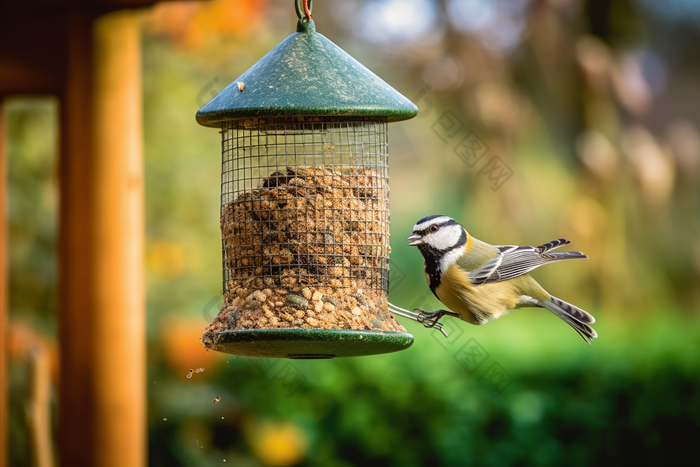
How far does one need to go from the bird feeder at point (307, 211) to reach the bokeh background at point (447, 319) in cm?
241

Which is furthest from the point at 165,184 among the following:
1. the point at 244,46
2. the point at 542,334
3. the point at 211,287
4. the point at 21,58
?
the point at 542,334

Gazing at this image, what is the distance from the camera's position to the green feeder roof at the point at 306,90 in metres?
3.03

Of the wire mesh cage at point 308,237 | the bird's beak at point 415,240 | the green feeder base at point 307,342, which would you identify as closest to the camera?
the green feeder base at point 307,342

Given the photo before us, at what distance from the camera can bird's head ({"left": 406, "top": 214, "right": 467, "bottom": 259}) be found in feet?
12.5

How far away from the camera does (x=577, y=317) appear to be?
4.05m

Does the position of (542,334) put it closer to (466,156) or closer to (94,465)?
(466,156)

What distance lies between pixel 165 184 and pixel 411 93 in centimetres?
376

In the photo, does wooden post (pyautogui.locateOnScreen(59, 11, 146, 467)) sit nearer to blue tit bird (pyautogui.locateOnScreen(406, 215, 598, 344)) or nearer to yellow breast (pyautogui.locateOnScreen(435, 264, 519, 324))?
blue tit bird (pyautogui.locateOnScreen(406, 215, 598, 344))

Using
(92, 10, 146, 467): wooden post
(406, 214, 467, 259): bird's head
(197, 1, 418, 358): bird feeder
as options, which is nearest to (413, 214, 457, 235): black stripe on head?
(406, 214, 467, 259): bird's head

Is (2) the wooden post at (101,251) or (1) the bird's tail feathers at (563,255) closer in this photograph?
(1) the bird's tail feathers at (563,255)

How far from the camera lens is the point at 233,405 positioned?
239 inches

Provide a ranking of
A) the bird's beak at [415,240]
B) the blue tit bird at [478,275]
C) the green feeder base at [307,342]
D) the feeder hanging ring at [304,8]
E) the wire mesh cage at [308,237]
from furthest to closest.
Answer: the blue tit bird at [478,275]
the bird's beak at [415,240]
the wire mesh cage at [308,237]
the feeder hanging ring at [304,8]
the green feeder base at [307,342]

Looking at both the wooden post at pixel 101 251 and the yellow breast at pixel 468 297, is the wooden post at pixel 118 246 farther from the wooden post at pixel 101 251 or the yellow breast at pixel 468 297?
the yellow breast at pixel 468 297

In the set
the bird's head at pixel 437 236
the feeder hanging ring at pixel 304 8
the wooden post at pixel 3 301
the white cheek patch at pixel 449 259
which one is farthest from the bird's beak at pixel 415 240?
the wooden post at pixel 3 301
